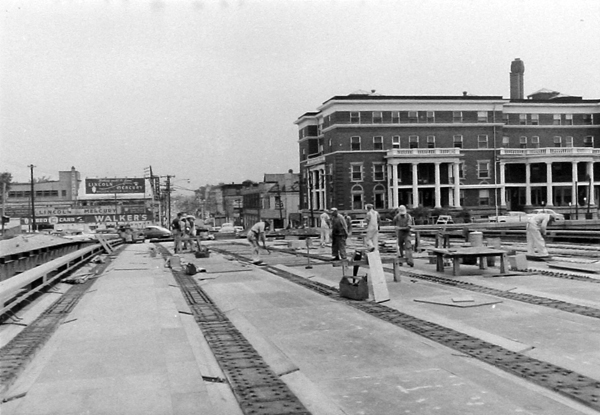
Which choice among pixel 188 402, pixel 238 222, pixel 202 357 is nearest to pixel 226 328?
pixel 202 357

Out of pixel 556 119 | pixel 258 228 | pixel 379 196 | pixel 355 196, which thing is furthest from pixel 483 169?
pixel 258 228

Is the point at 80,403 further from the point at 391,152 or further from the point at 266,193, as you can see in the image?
the point at 266,193

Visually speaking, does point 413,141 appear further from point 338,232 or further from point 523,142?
point 338,232

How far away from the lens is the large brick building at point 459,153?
2881 inches

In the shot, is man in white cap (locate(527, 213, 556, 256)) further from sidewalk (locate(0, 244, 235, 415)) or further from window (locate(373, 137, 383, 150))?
window (locate(373, 137, 383, 150))

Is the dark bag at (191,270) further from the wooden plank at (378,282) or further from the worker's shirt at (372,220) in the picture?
the wooden plank at (378,282)

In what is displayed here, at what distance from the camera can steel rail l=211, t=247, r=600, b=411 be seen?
255 inches

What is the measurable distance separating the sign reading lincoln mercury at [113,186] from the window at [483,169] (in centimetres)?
6264

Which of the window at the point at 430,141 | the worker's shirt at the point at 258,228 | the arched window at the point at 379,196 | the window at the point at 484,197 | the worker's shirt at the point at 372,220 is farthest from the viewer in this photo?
the window at the point at 484,197

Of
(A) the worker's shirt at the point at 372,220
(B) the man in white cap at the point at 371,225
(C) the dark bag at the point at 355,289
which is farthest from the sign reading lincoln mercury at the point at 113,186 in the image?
(C) the dark bag at the point at 355,289

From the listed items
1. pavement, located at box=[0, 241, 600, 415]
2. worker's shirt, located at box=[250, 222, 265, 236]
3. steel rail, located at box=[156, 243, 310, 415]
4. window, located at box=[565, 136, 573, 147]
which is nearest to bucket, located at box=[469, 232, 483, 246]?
pavement, located at box=[0, 241, 600, 415]

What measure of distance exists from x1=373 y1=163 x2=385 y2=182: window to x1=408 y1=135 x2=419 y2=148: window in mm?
4147

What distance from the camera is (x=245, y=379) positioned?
7172mm

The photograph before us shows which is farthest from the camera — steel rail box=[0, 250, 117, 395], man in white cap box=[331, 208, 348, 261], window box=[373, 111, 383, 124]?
window box=[373, 111, 383, 124]
